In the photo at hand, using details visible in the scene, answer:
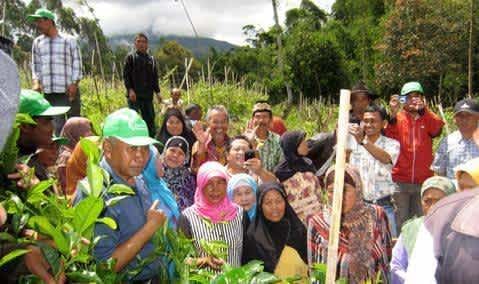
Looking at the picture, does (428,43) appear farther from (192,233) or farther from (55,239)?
(55,239)

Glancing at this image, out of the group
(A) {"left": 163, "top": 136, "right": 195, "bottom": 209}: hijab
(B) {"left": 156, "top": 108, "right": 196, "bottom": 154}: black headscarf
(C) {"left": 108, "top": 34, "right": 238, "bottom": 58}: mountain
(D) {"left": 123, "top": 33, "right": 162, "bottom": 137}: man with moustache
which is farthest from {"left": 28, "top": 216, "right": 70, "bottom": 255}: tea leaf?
(D) {"left": 123, "top": 33, "right": 162, "bottom": 137}: man with moustache

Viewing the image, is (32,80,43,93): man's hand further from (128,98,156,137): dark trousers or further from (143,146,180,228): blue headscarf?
(143,146,180,228): blue headscarf

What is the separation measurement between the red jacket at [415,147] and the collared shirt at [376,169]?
0.42m

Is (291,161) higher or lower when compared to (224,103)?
lower

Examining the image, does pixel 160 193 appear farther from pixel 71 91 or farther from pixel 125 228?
pixel 71 91

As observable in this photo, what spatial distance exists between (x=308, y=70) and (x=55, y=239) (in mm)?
24276

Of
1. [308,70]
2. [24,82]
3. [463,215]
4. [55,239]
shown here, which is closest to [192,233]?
[55,239]

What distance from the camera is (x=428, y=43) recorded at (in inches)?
871

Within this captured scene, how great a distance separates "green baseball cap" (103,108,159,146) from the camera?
233cm

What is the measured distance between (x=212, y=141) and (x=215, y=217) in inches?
56.6

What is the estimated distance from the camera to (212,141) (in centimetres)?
473

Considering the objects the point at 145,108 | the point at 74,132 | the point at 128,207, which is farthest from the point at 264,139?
the point at 145,108

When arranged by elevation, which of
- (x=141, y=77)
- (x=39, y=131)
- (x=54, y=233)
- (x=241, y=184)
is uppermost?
(x=141, y=77)

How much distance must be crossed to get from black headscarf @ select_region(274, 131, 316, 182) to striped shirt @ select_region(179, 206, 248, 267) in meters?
0.94
